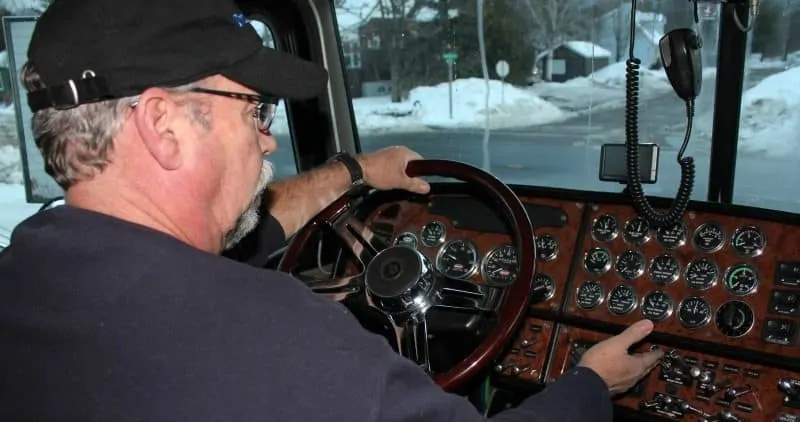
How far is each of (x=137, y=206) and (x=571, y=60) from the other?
187cm

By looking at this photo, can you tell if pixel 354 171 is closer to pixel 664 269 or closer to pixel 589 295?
pixel 589 295

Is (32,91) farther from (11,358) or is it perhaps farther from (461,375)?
(461,375)

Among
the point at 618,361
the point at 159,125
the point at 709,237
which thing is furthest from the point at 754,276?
the point at 159,125

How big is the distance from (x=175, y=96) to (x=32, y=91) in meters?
0.24

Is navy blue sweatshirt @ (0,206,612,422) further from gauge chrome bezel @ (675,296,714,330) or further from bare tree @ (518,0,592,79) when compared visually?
bare tree @ (518,0,592,79)

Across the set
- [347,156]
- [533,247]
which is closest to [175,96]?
[533,247]

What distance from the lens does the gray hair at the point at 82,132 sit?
109cm

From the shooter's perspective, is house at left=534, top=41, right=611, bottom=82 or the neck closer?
the neck

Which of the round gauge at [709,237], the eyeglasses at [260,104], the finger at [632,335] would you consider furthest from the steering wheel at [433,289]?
the eyeglasses at [260,104]

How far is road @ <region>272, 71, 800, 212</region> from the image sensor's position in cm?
242

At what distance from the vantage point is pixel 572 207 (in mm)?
2285

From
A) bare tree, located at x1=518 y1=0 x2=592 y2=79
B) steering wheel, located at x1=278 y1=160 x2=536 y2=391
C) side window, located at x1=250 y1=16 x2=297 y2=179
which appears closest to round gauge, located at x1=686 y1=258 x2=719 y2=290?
steering wheel, located at x1=278 y1=160 x2=536 y2=391

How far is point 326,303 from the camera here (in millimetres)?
1062

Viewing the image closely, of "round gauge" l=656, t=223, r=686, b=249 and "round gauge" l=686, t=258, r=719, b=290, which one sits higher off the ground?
"round gauge" l=656, t=223, r=686, b=249
